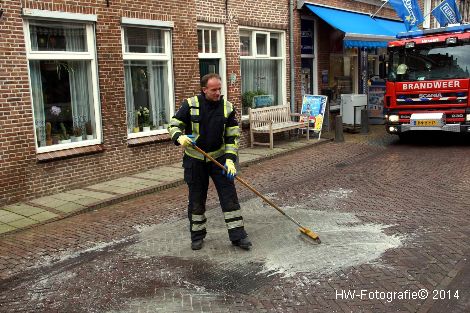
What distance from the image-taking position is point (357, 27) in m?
15.4

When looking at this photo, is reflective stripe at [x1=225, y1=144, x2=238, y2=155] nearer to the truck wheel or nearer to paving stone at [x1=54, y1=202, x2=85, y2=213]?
paving stone at [x1=54, y1=202, x2=85, y2=213]

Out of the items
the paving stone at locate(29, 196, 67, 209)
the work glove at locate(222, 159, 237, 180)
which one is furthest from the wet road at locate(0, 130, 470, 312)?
the work glove at locate(222, 159, 237, 180)

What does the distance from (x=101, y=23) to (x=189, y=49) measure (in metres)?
2.39

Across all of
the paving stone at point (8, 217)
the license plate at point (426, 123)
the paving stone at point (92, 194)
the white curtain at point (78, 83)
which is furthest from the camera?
the license plate at point (426, 123)

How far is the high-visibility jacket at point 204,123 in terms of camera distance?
5.42 metres

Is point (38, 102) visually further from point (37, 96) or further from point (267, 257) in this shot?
point (267, 257)

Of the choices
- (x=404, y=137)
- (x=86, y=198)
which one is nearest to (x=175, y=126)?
(x=86, y=198)

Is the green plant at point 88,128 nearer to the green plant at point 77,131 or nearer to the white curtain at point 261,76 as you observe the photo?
the green plant at point 77,131

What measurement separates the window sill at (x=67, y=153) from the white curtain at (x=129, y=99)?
1.03m

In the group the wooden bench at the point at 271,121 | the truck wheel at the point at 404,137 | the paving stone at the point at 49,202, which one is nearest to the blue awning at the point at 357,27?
the wooden bench at the point at 271,121

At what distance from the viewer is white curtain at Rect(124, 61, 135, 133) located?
32.5 ft

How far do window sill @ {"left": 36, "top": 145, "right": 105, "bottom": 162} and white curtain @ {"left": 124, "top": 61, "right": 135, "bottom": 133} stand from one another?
103cm

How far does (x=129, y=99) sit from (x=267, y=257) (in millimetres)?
5814

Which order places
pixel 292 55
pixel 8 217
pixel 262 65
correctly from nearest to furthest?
1. pixel 8 217
2. pixel 262 65
3. pixel 292 55
